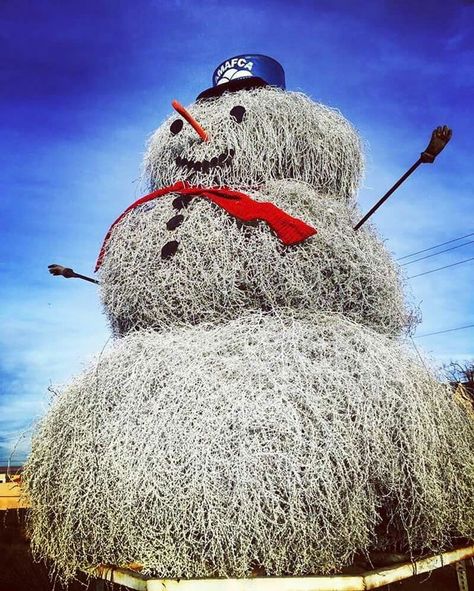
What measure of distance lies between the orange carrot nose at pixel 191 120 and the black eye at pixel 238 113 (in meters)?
0.18

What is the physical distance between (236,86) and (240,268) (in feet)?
4.71

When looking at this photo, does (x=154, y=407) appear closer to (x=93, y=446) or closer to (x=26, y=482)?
(x=93, y=446)

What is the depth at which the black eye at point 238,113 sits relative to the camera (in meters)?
2.95

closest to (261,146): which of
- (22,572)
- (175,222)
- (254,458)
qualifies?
(175,222)

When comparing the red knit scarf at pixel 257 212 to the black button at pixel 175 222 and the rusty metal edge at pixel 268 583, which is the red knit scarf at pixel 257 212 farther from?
the rusty metal edge at pixel 268 583

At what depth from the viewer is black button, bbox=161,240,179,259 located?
2.56m

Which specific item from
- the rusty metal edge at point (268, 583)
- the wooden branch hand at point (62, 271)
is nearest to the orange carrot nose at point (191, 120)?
the wooden branch hand at point (62, 271)

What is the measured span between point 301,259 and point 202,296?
19.2 inches

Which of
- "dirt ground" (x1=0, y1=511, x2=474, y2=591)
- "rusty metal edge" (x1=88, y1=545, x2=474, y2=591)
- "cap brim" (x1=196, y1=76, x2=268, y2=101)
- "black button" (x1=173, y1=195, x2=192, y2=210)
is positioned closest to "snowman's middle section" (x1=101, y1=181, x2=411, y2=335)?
"black button" (x1=173, y1=195, x2=192, y2=210)

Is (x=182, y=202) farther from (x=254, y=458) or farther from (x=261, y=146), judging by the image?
(x=254, y=458)

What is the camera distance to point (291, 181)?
293cm

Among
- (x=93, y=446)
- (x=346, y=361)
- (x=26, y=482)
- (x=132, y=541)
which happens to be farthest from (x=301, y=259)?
(x=26, y=482)

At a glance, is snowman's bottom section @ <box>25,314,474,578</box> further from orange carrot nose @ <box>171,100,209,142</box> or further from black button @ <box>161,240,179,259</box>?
orange carrot nose @ <box>171,100,209,142</box>

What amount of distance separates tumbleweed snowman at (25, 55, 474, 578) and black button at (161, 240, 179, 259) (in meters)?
0.01
